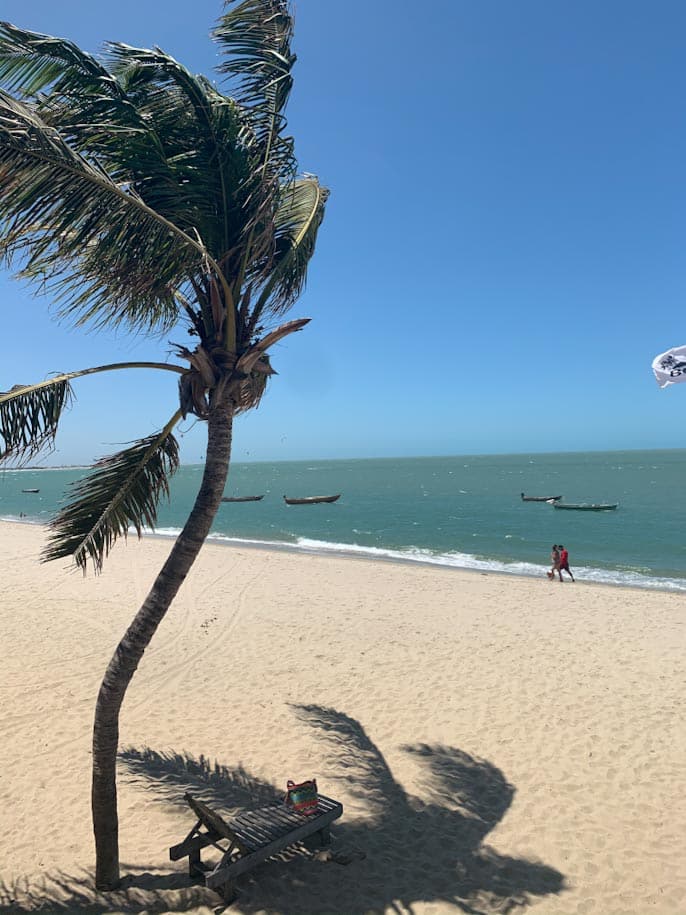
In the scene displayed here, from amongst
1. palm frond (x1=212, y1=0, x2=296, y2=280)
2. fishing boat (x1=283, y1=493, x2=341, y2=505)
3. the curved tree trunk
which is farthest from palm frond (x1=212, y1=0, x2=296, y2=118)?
fishing boat (x1=283, y1=493, x2=341, y2=505)

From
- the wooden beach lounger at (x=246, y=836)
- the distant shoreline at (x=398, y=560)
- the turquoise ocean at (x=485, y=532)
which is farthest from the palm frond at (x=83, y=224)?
the turquoise ocean at (x=485, y=532)

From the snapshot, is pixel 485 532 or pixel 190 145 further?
pixel 485 532

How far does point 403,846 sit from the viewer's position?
5.43 meters

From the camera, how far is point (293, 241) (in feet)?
18.3

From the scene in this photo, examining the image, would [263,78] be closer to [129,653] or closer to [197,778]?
[129,653]

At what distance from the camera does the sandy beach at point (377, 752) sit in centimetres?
493

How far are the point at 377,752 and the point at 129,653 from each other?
402 cm

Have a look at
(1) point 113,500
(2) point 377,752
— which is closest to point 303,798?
(2) point 377,752

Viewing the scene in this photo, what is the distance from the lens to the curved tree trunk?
463cm

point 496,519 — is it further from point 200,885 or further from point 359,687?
point 200,885

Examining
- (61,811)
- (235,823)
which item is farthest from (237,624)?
(235,823)

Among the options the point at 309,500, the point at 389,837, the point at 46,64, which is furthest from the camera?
the point at 309,500

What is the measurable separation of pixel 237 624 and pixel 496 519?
1353 inches

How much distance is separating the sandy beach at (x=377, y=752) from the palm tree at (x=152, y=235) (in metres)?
1.55
